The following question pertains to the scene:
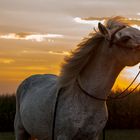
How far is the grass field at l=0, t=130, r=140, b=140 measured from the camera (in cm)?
1614

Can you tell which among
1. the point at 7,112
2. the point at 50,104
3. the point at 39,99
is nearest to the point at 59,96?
the point at 50,104

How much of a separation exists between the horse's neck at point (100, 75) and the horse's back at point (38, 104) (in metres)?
0.52

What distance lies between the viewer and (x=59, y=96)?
5805 mm

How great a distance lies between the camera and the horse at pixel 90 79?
5445 mm

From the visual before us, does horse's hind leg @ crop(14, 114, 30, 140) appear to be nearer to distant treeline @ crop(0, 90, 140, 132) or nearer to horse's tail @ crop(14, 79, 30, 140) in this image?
horse's tail @ crop(14, 79, 30, 140)

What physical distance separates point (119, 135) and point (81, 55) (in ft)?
37.7

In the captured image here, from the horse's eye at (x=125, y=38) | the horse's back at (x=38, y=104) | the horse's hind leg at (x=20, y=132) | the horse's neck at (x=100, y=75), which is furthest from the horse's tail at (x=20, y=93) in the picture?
the horse's eye at (x=125, y=38)

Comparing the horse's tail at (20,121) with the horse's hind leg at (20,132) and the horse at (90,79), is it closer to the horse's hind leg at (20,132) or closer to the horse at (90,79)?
the horse's hind leg at (20,132)

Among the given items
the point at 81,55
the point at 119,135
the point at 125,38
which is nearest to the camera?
the point at 125,38

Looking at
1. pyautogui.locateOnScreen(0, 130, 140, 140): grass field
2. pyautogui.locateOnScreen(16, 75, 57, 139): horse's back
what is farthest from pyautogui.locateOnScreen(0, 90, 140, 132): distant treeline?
pyautogui.locateOnScreen(16, 75, 57, 139): horse's back

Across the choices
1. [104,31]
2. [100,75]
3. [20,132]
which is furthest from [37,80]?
[104,31]

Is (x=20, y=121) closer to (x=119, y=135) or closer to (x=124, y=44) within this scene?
(x=124, y=44)

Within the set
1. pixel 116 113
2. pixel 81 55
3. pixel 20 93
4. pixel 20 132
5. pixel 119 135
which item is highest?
pixel 81 55

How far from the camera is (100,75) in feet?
18.3
